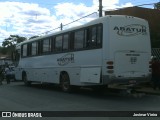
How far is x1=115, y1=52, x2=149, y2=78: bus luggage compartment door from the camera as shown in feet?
56.3

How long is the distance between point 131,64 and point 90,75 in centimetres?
195

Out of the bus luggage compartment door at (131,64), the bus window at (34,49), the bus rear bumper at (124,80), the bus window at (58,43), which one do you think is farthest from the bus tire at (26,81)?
the bus luggage compartment door at (131,64)

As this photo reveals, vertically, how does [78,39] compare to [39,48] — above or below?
above

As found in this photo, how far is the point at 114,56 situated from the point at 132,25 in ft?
5.96

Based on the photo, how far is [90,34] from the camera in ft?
60.0

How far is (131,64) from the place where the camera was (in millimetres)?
17469

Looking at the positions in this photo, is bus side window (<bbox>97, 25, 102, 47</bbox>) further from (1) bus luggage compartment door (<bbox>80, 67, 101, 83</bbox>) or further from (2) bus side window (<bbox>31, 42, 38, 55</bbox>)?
(2) bus side window (<bbox>31, 42, 38, 55</bbox>)

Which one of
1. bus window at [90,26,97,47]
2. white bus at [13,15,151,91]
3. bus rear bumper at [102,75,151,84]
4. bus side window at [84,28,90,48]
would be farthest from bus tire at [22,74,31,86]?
bus rear bumper at [102,75,151,84]

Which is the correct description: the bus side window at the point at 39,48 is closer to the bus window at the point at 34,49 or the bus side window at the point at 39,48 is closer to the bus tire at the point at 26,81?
the bus window at the point at 34,49

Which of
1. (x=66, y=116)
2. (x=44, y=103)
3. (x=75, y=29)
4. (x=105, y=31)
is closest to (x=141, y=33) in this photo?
(x=105, y=31)

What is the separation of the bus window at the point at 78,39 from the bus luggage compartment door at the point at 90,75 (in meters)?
1.24

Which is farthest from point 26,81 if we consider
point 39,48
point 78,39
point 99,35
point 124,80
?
point 124,80

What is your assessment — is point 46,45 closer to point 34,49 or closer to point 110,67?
point 34,49

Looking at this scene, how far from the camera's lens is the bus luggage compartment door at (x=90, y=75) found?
56.9ft
